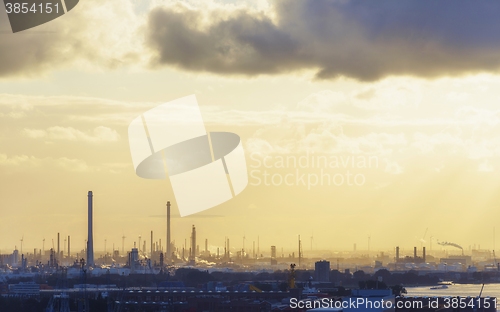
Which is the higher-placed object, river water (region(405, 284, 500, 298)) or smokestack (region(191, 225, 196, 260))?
smokestack (region(191, 225, 196, 260))

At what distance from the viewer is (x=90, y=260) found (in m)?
110

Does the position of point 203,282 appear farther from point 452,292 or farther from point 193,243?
point 193,243

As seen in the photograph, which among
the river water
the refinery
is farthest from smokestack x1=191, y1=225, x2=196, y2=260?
the river water

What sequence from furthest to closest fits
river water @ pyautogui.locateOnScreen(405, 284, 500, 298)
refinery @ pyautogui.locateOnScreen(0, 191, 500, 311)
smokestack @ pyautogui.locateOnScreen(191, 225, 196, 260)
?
smokestack @ pyautogui.locateOnScreen(191, 225, 196, 260)
river water @ pyautogui.locateOnScreen(405, 284, 500, 298)
refinery @ pyautogui.locateOnScreen(0, 191, 500, 311)

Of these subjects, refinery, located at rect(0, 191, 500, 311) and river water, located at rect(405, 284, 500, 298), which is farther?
river water, located at rect(405, 284, 500, 298)

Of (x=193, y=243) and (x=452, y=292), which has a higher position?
(x=193, y=243)

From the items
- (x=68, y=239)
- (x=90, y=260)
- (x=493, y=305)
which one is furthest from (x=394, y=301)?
(x=68, y=239)

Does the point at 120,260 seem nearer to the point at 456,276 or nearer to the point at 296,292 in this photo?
the point at 456,276

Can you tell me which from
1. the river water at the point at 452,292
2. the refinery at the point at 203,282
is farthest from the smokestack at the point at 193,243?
the river water at the point at 452,292

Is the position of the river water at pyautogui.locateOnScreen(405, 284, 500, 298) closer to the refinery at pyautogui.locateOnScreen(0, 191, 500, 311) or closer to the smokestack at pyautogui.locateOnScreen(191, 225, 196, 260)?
the refinery at pyautogui.locateOnScreen(0, 191, 500, 311)

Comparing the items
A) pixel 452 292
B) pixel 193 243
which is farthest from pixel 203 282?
pixel 193 243

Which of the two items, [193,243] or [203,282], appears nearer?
[203,282]

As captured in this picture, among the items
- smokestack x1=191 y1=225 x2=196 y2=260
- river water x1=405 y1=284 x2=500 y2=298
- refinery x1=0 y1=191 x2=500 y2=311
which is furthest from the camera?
smokestack x1=191 y1=225 x2=196 y2=260

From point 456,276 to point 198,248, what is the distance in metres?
62.0
